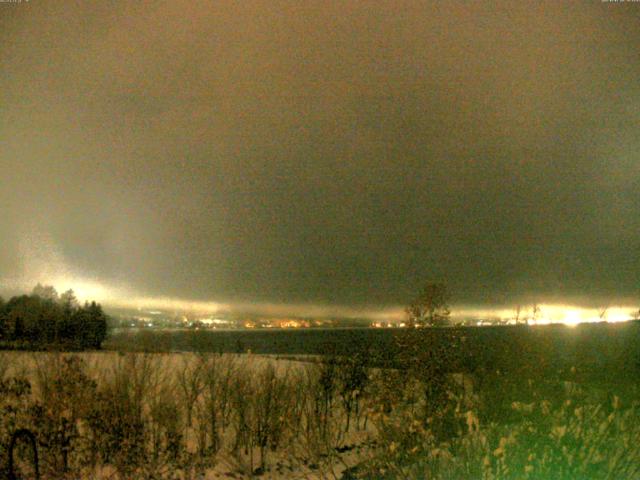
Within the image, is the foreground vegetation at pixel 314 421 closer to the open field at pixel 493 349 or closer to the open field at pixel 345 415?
the open field at pixel 345 415

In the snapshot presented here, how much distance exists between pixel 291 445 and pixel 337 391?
9.34ft

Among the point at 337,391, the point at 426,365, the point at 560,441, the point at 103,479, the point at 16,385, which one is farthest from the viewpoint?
the point at 337,391

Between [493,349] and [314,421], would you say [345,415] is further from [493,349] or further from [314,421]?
[493,349]

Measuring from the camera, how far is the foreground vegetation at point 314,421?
21.0 ft

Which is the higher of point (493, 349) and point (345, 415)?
point (493, 349)

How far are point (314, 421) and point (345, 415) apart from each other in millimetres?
2724

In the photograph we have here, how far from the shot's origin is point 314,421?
1280 cm

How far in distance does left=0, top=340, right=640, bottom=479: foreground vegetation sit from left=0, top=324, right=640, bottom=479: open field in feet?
0.08

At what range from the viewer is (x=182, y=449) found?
1038cm

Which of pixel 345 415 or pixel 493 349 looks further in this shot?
pixel 345 415

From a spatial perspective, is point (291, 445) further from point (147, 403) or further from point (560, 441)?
point (560, 441)

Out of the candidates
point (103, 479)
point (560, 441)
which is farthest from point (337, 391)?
point (560, 441)

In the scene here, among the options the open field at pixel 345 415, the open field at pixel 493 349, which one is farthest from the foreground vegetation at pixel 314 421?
the open field at pixel 493 349

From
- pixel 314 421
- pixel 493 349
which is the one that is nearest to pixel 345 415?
pixel 314 421
